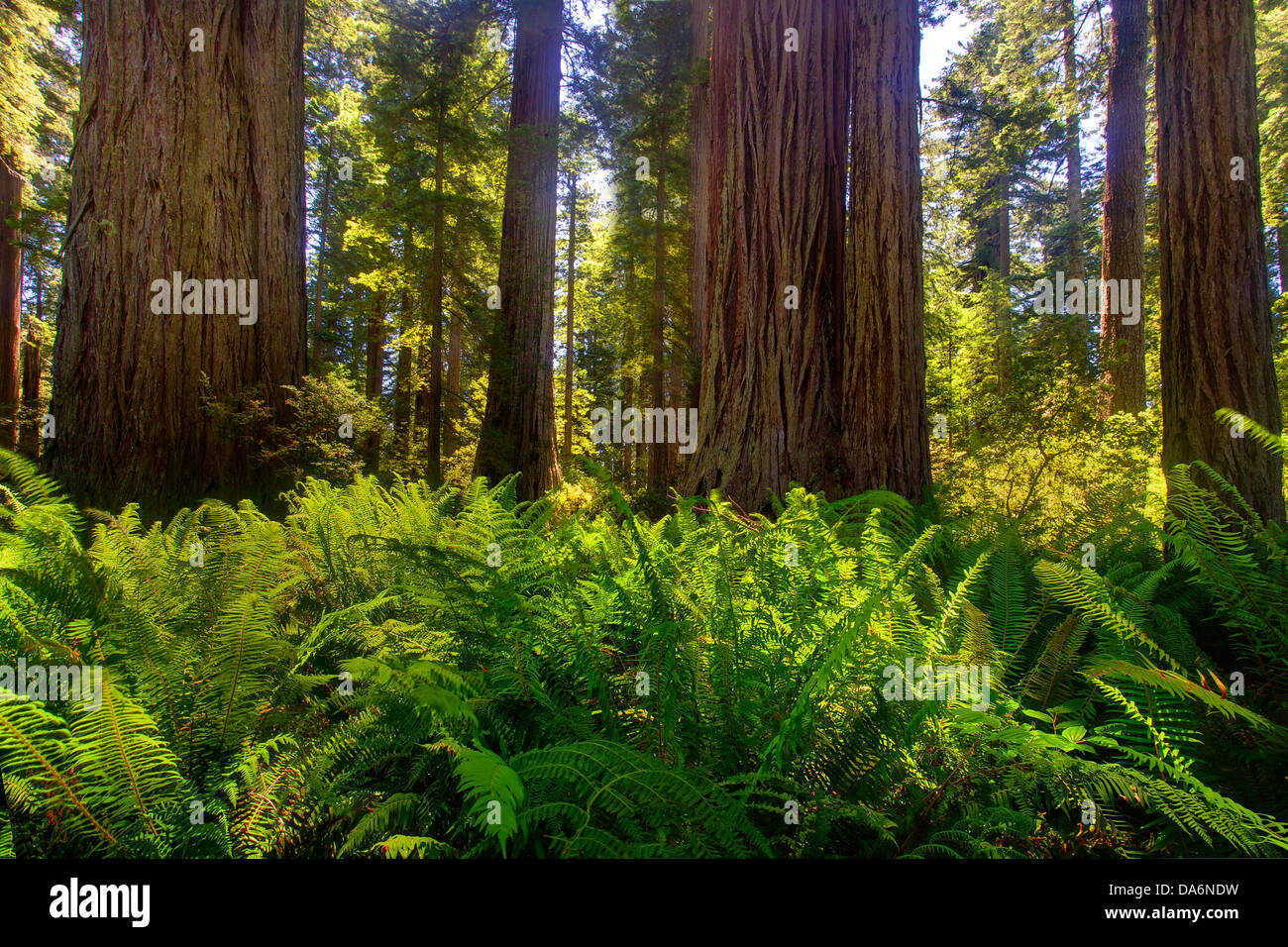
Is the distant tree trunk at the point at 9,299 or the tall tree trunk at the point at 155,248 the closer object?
the tall tree trunk at the point at 155,248

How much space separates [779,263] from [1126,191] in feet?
32.9

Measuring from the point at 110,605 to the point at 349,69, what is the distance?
68.7ft

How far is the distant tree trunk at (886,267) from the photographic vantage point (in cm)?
345

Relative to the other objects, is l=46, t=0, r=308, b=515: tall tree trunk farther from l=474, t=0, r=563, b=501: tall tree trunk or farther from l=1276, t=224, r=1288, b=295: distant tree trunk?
l=1276, t=224, r=1288, b=295: distant tree trunk

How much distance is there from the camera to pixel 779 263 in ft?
12.1

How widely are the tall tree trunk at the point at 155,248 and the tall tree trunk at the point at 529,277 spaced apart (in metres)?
4.82

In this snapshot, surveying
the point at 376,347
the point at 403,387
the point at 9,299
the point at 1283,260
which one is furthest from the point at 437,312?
the point at 1283,260

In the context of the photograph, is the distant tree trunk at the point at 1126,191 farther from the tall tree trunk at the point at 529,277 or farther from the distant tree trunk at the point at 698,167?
the tall tree trunk at the point at 529,277

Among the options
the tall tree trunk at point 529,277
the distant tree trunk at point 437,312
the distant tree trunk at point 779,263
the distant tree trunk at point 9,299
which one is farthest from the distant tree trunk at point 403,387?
the distant tree trunk at point 779,263

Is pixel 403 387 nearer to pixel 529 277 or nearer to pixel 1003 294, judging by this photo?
pixel 529 277

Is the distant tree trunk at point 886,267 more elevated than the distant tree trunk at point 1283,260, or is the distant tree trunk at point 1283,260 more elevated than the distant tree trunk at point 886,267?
the distant tree trunk at point 1283,260

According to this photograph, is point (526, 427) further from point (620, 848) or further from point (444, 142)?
point (620, 848)

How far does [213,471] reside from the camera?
4.09 metres
